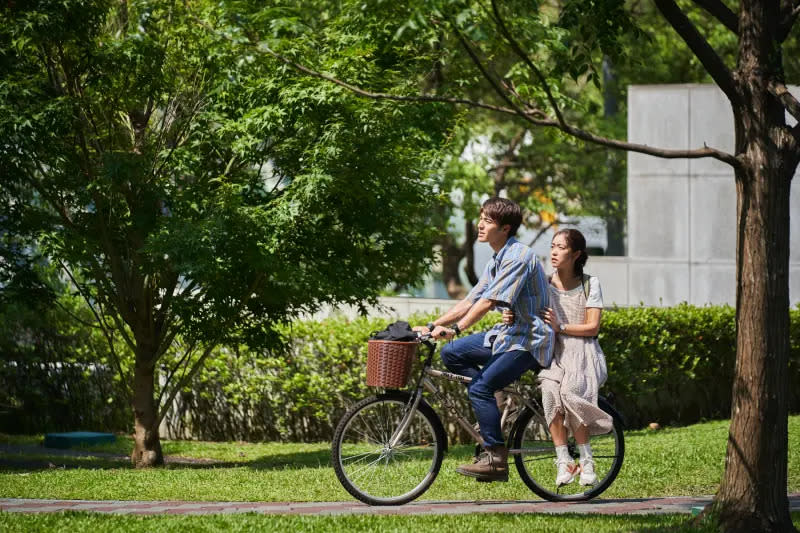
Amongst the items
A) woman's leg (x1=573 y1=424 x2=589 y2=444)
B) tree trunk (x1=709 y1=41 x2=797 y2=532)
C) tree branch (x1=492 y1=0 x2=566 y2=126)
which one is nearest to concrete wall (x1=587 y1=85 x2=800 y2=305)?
woman's leg (x1=573 y1=424 x2=589 y2=444)

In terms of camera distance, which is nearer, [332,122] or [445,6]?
[445,6]

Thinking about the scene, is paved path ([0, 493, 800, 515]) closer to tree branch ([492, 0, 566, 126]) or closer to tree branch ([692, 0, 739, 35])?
tree branch ([492, 0, 566, 126])

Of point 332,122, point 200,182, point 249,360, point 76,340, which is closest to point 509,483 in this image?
point 332,122

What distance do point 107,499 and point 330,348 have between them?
5745 mm

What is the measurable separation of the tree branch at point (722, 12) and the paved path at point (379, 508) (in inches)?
117

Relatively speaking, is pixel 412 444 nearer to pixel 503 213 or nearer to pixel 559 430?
pixel 559 430

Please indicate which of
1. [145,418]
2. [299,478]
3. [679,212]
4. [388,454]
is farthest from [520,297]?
[679,212]

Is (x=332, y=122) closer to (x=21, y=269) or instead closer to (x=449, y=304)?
(x=21, y=269)

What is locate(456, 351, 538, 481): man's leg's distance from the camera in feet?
23.5

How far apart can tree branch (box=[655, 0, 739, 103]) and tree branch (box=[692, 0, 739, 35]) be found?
0.22 metres

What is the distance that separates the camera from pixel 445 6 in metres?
5.55

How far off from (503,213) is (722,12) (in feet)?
5.80

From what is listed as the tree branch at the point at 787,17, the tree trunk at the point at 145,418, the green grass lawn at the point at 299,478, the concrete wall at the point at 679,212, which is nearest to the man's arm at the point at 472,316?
the green grass lawn at the point at 299,478

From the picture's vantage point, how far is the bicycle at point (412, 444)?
717cm
